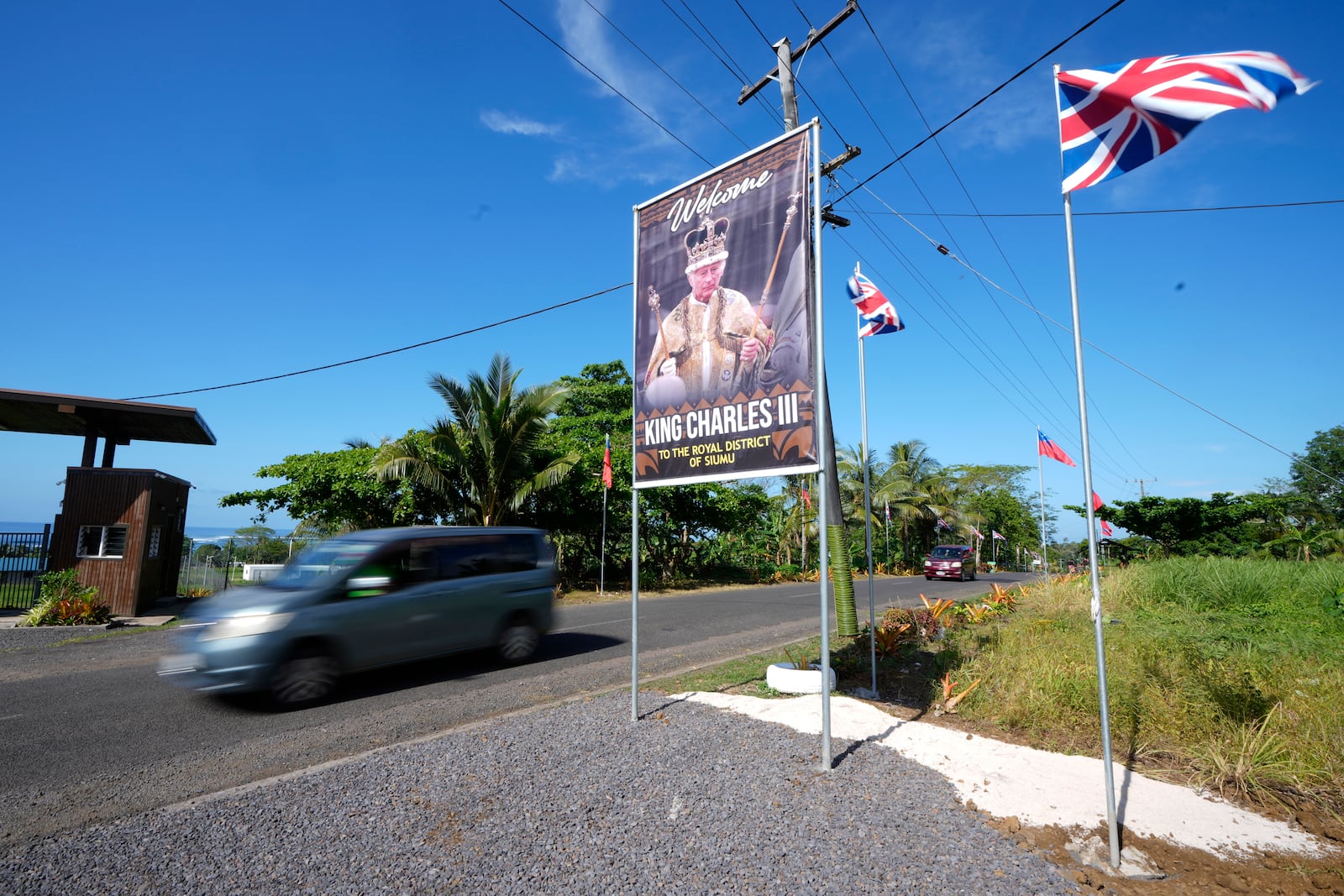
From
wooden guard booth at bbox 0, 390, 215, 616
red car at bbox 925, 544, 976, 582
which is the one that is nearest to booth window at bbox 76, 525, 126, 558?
wooden guard booth at bbox 0, 390, 215, 616

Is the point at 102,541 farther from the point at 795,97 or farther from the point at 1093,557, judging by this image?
the point at 1093,557

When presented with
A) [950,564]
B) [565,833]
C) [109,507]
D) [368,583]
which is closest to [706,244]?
[565,833]

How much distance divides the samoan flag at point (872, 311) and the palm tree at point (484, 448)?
10.8 meters

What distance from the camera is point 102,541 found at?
1391cm

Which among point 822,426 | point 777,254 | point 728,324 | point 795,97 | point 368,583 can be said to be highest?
point 795,97

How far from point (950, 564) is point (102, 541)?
28.3 m

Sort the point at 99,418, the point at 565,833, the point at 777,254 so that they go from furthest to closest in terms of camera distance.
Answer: the point at 99,418 → the point at 777,254 → the point at 565,833

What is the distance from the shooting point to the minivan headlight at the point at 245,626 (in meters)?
6.51

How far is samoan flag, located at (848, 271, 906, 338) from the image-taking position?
8648mm

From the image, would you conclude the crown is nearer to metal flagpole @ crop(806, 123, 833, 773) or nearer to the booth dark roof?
metal flagpole @ crop(806, 123, 833, 773)

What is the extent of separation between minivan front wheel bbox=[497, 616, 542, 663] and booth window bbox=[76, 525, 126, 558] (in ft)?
35.1

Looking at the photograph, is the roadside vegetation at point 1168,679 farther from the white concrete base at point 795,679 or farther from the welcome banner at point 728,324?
the welcome banner at point 728,324

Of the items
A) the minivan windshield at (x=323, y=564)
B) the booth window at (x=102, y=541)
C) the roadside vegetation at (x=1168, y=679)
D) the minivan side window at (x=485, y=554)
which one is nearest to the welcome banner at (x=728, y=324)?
the roadside vegetation at (x=1168, y=679)

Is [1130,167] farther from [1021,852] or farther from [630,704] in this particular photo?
[630,704]
